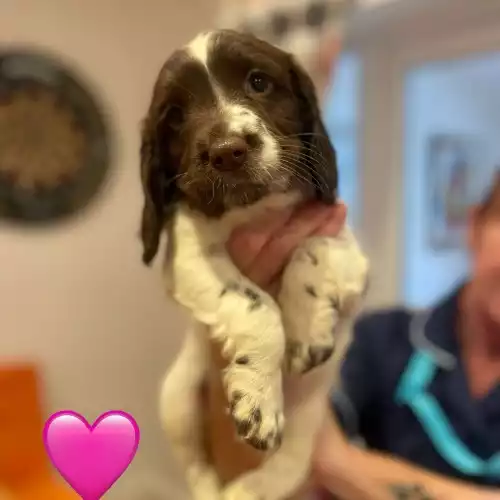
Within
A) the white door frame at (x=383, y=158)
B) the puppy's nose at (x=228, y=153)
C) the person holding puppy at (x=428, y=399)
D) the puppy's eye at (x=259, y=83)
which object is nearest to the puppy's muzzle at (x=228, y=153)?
the puppy's nose at (x=228, y=153)

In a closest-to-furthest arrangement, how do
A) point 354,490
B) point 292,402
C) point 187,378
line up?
point 292,402 → point 187,378 → point 354,490

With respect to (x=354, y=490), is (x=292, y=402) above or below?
above

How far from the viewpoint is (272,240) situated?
47.3 inches

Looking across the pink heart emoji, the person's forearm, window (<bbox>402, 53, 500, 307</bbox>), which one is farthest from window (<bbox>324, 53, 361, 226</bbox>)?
the pink heart emoji

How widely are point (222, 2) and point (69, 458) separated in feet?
7.77

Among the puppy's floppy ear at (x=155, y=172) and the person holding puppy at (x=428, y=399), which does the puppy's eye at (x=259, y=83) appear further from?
the person holding puppy at (x=428, y=399)

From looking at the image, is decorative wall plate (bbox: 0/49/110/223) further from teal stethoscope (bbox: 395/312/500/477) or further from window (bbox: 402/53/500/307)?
teal stethoscope (bbox: 395/312/500/477)

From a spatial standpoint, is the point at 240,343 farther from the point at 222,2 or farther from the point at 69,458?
the point at 222,2

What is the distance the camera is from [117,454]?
2.38 ft

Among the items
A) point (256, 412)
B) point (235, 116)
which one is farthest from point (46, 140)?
point (256, 412)

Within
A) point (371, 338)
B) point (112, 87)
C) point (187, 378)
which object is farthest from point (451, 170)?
point (187, 378)

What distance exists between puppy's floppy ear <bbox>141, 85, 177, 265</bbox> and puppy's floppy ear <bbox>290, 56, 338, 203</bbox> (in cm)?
22

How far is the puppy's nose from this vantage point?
0.95 meters

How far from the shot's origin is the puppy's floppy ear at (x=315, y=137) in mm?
1125
